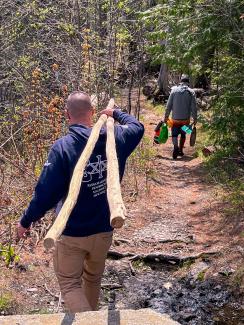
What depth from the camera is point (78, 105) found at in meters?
4.26

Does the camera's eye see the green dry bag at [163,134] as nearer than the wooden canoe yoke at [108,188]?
No

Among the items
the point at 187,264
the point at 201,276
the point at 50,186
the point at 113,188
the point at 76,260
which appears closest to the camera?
the point at 113,188

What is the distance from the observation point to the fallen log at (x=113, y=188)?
122 inches

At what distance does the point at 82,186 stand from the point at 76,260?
64 centimetres

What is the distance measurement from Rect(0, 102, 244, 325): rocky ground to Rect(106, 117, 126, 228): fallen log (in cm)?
279

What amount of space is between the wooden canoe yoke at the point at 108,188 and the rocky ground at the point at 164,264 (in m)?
2.78

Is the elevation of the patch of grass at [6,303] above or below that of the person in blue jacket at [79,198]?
below

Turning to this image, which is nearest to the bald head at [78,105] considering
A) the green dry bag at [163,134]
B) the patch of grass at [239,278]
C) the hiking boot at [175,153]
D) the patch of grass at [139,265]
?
the patch of grass at [239,278]

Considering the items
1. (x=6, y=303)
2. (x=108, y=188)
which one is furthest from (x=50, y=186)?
(x=6, y=303)

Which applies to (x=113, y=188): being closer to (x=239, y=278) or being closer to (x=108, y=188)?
(x=108, y=188)

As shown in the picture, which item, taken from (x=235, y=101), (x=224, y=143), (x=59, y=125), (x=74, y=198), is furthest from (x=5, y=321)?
(x=224, y=143)

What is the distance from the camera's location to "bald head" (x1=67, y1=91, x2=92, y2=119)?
4.23 m

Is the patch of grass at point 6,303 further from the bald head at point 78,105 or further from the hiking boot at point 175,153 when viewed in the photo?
the hiking boot at point 175,153

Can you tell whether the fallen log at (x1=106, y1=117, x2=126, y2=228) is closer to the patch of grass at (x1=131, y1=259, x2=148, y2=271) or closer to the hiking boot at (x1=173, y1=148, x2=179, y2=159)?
the patch of grass at (x1=131, y1=259, x2=148, y2=271)
